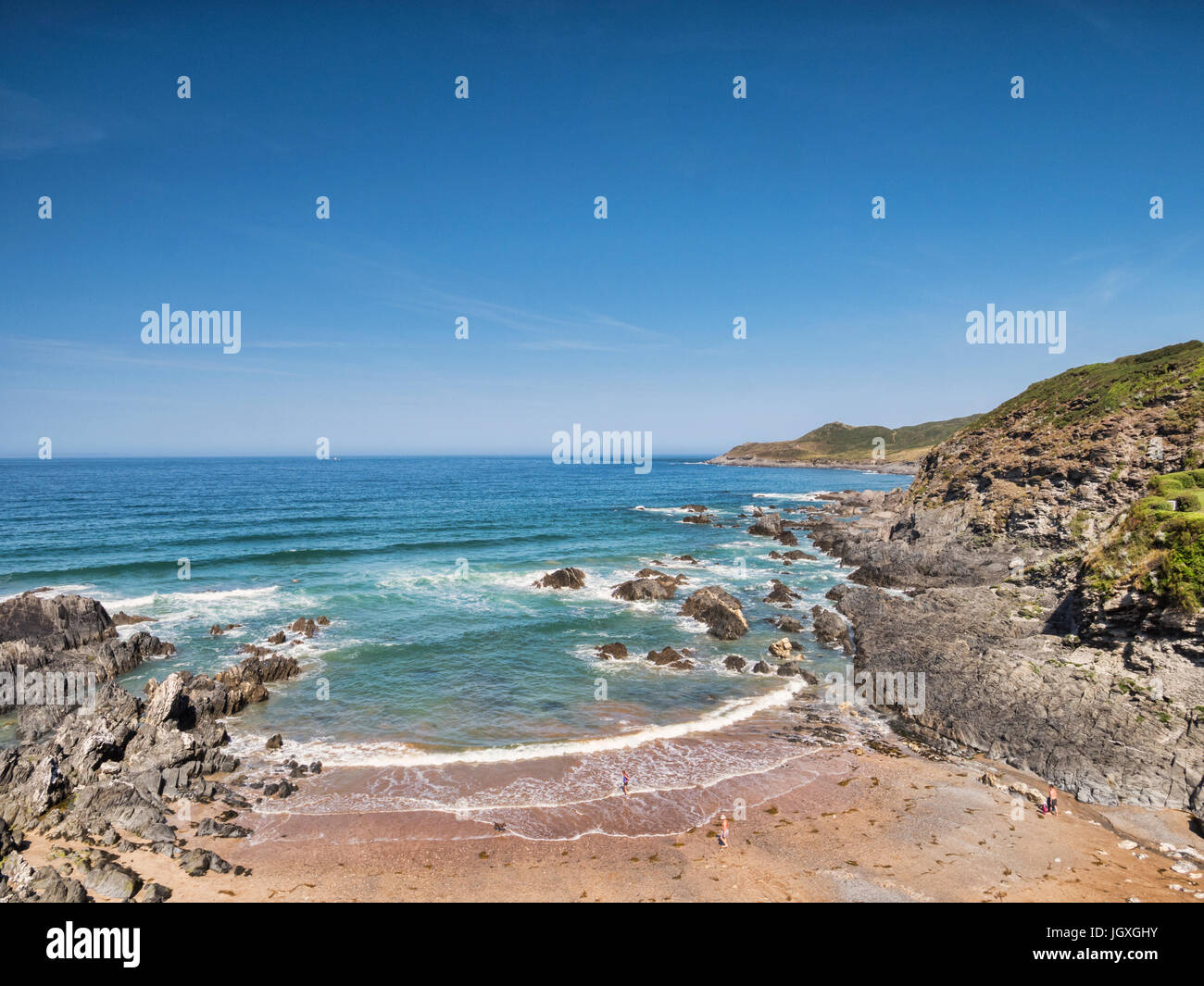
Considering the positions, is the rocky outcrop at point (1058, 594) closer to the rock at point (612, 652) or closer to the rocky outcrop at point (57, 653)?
the rock at point (612, 652)

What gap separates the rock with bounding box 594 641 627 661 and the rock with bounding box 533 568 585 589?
14074 millimetres

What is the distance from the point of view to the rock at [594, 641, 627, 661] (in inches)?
1268

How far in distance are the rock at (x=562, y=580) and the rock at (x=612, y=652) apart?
46.2 ft

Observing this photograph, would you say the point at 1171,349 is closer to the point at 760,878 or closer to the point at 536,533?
the point at 760,878

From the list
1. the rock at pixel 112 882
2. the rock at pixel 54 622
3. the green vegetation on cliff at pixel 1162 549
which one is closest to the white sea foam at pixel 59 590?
the rock at pixel 54 622

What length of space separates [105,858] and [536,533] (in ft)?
183

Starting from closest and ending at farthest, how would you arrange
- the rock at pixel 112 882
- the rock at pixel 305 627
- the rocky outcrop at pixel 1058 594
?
the rock at pixel 112 882 → the rocky outcrop at pixel 1058 594 → the rock at pixel 305 627

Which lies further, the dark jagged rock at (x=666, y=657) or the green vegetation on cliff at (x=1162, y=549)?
the dark jagged rock at (x=666, y=657)

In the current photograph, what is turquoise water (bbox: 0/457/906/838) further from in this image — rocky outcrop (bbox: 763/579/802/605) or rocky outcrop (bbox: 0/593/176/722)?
rocky outcrop (bbox: 0/593/176/722)

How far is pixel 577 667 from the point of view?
1224 inches

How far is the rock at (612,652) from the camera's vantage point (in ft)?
106

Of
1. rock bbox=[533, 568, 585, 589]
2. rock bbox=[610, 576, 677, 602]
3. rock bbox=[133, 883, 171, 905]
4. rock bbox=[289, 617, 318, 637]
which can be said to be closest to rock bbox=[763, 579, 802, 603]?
rock bbox=[610, 576, 677, 602]

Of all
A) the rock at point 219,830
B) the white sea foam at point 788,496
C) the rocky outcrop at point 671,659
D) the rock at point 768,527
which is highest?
the white sea foam at point 788,496

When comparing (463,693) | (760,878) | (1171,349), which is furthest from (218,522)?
(1171,349)
